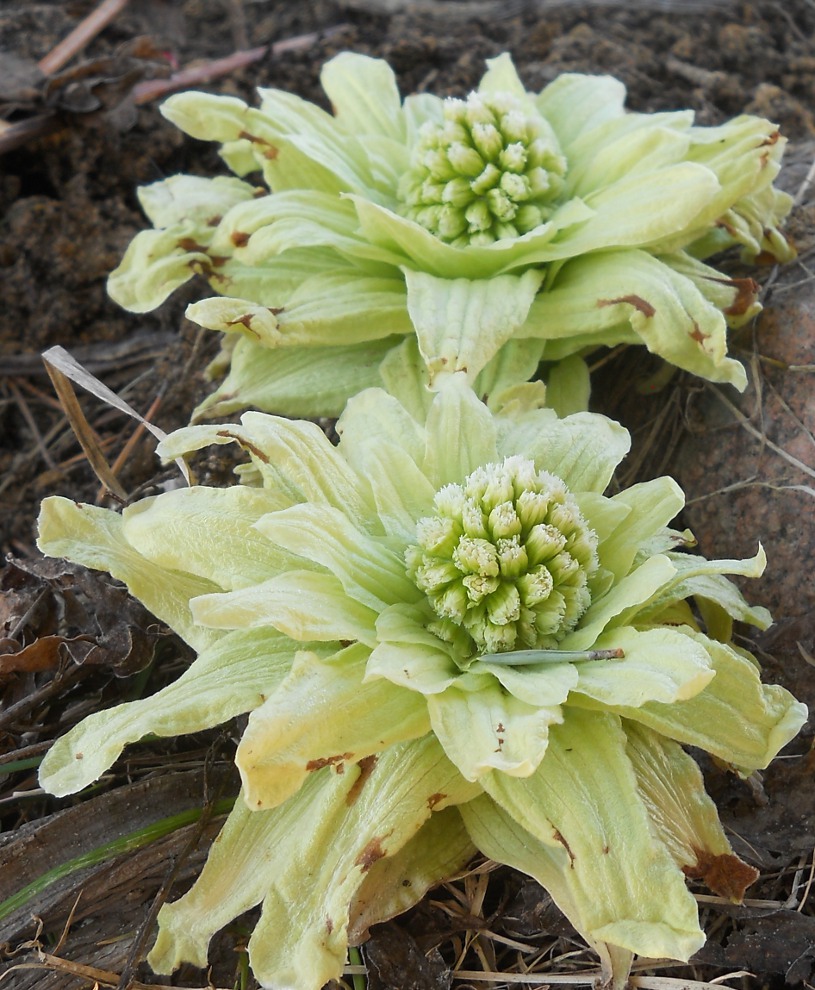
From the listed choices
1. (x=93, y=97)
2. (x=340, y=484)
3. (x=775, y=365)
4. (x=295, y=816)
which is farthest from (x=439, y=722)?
(x=93, y=97)

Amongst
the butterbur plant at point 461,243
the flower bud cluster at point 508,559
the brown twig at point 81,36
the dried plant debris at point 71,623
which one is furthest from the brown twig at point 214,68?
the flower bud cluster at point 508,559

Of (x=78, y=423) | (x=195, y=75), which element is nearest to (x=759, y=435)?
Answer: (x=78, y=423)

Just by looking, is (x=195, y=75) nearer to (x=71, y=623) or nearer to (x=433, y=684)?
(x=71, y=623)

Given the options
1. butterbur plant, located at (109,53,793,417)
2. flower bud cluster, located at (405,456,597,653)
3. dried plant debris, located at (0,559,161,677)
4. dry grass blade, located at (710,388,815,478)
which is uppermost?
butterbur plant, located at (109,53,793,417)

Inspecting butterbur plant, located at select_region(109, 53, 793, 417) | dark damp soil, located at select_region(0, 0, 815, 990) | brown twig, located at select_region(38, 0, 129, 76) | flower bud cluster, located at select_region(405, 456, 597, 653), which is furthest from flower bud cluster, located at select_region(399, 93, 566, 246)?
brown twig, located at select_region(38, 0, 129, 76)

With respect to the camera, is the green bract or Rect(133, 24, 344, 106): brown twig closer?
the green bract

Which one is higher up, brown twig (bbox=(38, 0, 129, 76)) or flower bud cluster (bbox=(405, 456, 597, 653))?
brown twig (bbox=(38, 0, 129, 76))

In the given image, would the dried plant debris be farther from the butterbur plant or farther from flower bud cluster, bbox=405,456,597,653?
flower bud cluster, bbox=405,456,597,653
